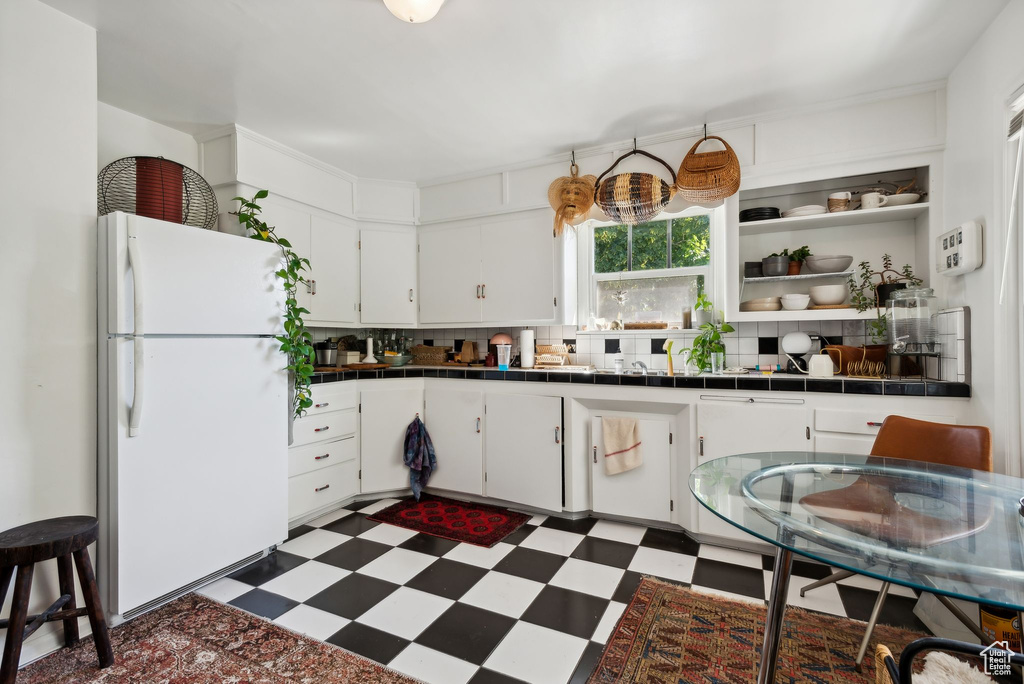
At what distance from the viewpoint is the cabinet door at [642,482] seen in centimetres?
296

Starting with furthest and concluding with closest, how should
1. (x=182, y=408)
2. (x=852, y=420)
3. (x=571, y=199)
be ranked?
(x=571, y=199) → (x=852, y=420) → (x=182, y=408)

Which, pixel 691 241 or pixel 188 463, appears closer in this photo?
pixel 188 463

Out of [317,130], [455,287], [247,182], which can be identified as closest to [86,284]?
[247,182]

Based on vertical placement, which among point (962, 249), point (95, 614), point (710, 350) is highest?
point (962, 249)

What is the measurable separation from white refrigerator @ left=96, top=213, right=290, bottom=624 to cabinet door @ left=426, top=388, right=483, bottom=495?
1205mm

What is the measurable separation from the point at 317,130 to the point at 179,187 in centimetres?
94

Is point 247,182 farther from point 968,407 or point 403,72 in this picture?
point 968,407

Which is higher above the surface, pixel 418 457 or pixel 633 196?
pixel 633 196

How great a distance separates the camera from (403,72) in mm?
2441

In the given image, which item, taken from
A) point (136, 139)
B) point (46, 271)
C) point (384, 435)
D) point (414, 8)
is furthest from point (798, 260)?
point (136, 139)

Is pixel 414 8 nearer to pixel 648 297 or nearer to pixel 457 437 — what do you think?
pixel 648 297

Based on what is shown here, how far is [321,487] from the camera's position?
318 cm

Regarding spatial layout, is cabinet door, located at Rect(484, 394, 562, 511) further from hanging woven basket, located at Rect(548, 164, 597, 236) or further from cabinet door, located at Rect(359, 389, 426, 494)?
hanging woven basket, located at Rect(548, 164, 597, 236)

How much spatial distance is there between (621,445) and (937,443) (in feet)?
5.03
